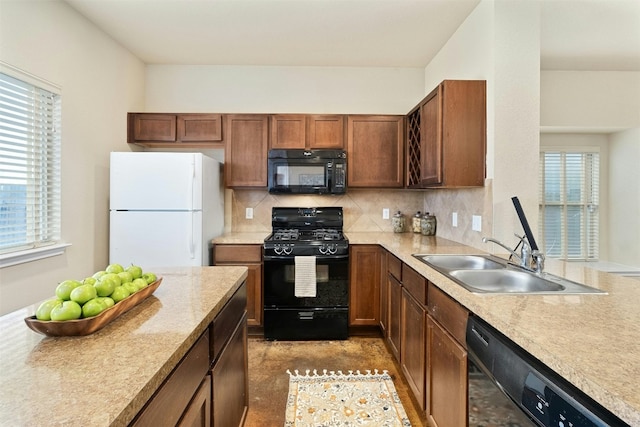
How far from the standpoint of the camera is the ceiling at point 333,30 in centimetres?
232

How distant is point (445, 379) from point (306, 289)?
5.00ft

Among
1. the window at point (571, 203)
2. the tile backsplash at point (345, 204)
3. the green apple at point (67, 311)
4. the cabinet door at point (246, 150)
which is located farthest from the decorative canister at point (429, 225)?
the green apple at point (67, 311)

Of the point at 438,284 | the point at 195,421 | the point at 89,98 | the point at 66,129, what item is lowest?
the point at 195,421

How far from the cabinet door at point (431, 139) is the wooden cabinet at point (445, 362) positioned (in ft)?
3.33

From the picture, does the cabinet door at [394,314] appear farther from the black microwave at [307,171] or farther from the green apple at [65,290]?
the green apple at [65,290]

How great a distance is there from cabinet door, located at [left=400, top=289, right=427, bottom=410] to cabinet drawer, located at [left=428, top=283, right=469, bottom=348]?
16 cm

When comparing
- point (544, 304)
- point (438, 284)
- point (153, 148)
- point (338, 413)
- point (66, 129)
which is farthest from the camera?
point (153, 148)

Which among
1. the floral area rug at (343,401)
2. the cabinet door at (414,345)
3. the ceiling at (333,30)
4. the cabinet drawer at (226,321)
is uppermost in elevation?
the ceiling at (333,30)

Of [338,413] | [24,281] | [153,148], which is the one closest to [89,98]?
[153,148]

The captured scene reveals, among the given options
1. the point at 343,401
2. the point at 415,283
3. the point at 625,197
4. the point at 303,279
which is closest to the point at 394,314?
the point at 415,283

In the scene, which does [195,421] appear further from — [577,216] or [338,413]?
[577,216]

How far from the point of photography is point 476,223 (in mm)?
2307

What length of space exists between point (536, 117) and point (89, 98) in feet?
11.2

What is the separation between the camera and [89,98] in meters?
2.56
